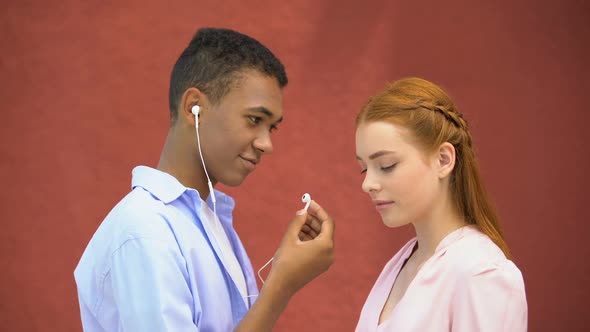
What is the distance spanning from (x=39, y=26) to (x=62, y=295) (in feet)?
3.90

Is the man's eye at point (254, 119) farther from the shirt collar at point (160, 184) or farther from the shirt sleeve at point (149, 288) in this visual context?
the shirt sleeve at point (149, 288)

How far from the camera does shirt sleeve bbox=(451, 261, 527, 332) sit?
1.75 metres

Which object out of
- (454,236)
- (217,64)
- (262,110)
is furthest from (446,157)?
(217,64)

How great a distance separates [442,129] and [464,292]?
40cm

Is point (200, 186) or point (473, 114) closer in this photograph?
point (200, 186)

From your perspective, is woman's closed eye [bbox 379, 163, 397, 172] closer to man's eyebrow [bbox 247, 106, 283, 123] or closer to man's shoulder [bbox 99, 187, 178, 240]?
man's eyebrow [bbox 247, 106, 283, 123]

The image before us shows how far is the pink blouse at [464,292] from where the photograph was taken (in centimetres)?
176

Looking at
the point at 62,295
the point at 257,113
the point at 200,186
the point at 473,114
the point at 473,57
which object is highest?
the point at 473,57

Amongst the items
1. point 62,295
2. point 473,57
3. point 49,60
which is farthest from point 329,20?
point 62,295

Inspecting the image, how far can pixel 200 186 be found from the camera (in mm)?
2025

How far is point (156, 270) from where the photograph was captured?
1.70 m

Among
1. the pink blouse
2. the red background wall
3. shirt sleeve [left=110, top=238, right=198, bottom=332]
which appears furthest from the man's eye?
the red background wall

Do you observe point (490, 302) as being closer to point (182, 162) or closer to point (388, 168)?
point (388, 168)

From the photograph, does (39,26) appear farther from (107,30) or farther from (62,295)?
(62,295)
